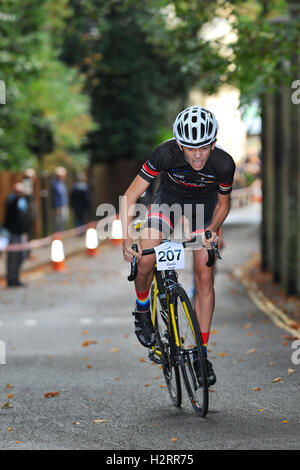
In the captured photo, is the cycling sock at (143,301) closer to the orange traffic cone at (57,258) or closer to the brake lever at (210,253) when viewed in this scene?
the brake lever at (210,253)

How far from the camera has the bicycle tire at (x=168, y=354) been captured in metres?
6.68

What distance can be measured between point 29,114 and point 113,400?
18.1m

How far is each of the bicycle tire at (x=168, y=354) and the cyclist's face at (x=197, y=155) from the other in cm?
116

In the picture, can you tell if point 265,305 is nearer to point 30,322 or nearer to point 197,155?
point 30,322

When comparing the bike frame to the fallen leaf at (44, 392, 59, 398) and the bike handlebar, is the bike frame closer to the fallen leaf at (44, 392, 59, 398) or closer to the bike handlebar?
the bike handlebar

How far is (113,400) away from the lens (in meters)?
7.24

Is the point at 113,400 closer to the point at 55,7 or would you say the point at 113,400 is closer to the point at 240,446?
the point at 240,446

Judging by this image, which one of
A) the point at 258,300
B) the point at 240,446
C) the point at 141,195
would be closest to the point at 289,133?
the point at 258,300

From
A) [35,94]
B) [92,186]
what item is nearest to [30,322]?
[35,94]

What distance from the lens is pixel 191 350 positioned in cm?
634

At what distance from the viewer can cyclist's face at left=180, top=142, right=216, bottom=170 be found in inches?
246

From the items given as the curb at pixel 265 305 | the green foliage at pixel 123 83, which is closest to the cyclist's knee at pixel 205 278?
the curb at pixel 265 305

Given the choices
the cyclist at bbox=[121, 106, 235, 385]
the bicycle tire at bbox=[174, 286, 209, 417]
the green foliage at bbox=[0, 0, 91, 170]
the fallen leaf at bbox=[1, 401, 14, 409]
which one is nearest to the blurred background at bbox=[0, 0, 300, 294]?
the green foliage at bbox=[0, 0, 91, 170]

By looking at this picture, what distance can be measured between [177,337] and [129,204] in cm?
101
